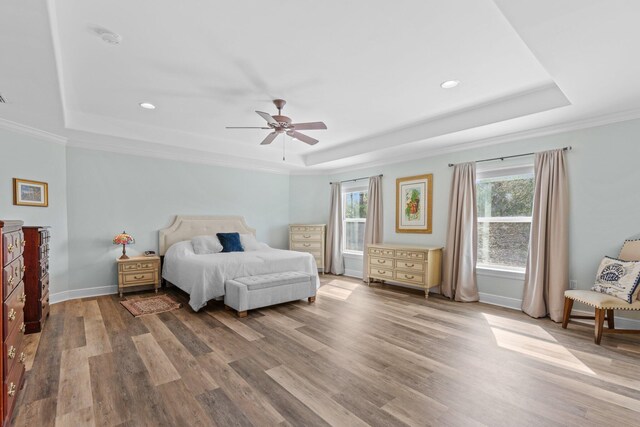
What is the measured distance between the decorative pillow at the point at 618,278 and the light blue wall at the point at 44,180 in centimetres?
699

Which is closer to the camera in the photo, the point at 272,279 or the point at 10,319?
the point at 10,319

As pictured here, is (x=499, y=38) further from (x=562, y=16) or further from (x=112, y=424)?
(x=112, y=424)

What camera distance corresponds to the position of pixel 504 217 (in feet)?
14.7

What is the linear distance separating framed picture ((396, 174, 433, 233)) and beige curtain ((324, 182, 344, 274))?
147 cm

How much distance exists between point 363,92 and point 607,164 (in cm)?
301

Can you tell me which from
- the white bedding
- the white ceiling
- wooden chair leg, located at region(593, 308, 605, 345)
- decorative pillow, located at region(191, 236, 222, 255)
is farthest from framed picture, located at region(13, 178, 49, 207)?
wooden chair leg, located at region(593, 308, 605, 345)

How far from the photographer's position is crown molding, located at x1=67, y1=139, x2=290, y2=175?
4.76 metres

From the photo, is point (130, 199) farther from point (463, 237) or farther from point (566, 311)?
point (566, 311)

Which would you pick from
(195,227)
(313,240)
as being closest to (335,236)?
(313,240)

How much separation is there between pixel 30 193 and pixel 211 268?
261cm

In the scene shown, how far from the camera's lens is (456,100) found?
361 centimetres

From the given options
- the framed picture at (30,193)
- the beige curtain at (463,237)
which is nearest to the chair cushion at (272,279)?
the beige curtain at (463,237)

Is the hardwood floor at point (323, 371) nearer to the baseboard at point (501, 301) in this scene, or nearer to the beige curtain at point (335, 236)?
the baseboard at point (501, 301)

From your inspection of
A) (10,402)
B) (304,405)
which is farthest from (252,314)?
(10,402)
